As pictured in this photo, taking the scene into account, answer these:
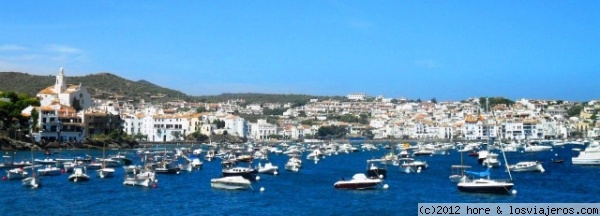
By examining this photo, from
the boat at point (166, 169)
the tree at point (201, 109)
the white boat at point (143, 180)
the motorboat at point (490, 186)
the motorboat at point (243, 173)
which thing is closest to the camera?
the motorboat at point (490, 186)

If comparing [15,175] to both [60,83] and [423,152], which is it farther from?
[60,83]

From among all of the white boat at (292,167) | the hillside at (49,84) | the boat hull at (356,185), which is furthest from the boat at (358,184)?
the hillside at (49,84)

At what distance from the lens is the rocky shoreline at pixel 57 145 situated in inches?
3193

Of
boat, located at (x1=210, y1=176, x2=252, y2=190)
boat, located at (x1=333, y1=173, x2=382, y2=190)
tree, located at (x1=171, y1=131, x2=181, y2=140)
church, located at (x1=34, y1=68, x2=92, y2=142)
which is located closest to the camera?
boat, located at (x1=333, y1=173, x2=382, y2=190)

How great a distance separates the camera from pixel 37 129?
8938cm

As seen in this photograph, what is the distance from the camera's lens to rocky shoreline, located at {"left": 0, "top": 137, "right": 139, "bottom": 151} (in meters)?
81.1

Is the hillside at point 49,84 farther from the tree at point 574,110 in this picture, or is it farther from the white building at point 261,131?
the tree at point 574,110

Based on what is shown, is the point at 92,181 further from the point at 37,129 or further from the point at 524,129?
the point at 524,129

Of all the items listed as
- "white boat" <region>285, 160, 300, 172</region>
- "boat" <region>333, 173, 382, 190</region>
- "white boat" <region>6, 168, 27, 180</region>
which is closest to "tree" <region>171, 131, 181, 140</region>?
"white boat" <region>285, 160, 300, 172</region>

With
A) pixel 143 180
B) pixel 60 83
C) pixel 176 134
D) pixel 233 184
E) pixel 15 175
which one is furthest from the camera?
pixel 176 134

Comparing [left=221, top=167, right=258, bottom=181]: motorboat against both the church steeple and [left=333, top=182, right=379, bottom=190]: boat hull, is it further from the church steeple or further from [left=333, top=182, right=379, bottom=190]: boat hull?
the church steeple

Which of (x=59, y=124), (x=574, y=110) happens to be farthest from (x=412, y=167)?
(x=574, y=110)

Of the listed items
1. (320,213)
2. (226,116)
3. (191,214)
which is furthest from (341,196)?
(226,116)

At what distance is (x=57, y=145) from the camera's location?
284 ft
